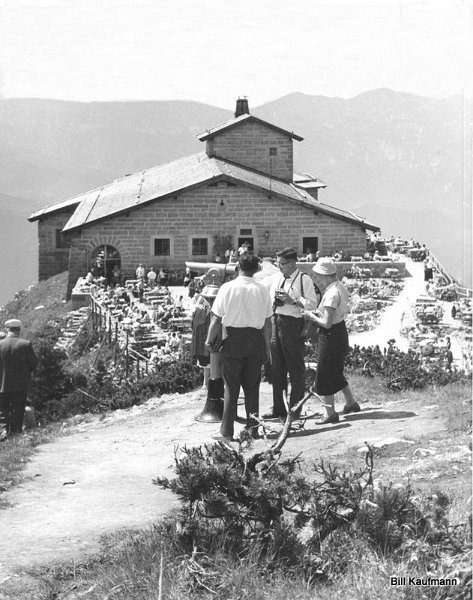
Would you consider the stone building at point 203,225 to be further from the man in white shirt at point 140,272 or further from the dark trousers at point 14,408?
the dark trousers at point 14,408

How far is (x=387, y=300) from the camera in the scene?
29.6m

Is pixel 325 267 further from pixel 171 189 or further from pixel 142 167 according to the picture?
pixel 142 167

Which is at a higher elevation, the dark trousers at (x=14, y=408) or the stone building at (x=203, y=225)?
the stone building at (x=203, y=225)

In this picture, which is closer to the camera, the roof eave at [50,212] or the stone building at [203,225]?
the stone building at [203,225]

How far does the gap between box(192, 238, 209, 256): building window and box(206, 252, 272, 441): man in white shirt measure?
1264 inches

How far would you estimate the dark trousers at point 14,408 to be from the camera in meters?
10.3

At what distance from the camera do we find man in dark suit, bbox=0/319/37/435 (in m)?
10.2

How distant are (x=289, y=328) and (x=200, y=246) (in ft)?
104

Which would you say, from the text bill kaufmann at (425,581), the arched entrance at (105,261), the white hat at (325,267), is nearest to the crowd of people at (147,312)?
the arched entrance at (105,261)

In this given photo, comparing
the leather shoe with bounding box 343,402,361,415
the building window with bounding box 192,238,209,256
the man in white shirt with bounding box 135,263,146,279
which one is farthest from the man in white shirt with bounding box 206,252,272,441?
the building window with bounding box 192,238,209,256

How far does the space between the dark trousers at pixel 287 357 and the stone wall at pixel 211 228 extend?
100 feet

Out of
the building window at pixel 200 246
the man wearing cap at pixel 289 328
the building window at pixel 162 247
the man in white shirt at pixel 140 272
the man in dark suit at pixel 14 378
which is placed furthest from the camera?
the building window at pixel 200 246

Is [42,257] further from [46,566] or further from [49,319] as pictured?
[46,566]

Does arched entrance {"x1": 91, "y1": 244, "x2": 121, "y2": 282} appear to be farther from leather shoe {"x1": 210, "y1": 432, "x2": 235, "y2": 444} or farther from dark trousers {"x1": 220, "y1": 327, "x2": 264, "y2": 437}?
dark trousers {"x1": 220, "y1": 327, "x2": 264, "y2": 437}
